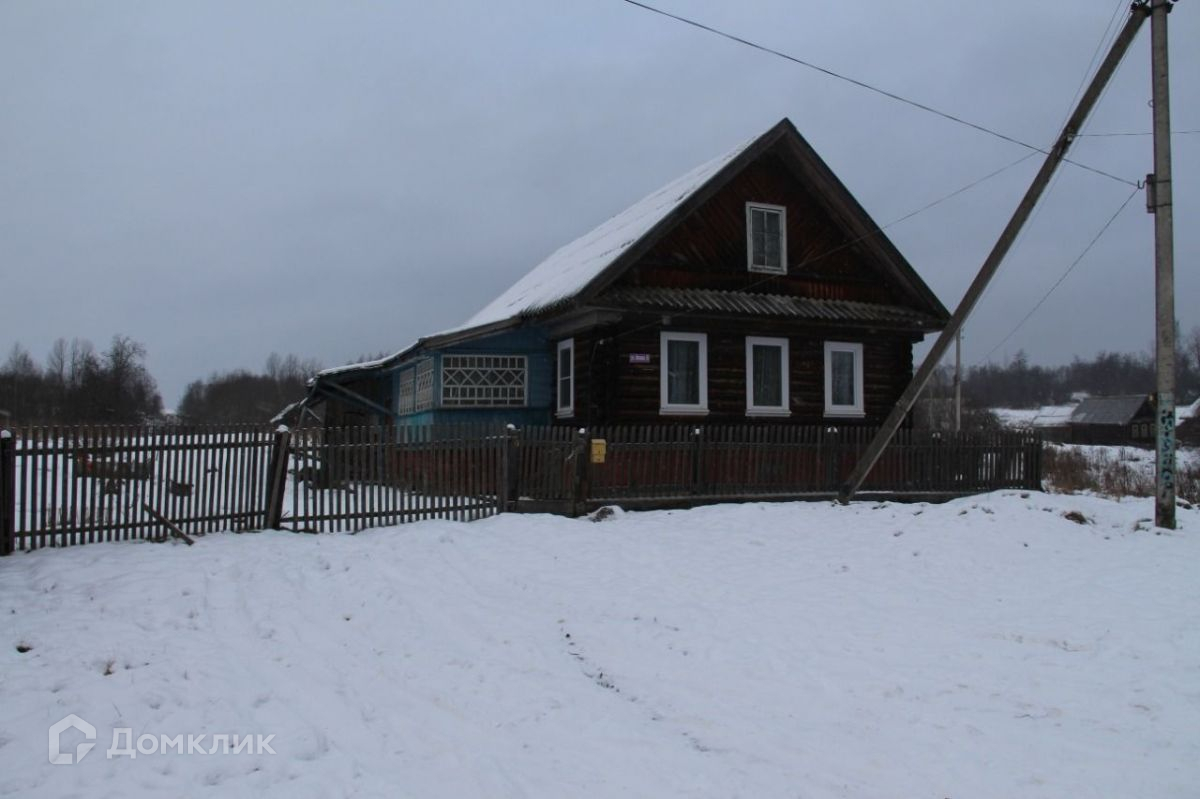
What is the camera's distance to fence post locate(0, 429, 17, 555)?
29.5ft

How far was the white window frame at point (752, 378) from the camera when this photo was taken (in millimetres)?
17438

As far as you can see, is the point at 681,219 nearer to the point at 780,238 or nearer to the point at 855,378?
the point at 780,238

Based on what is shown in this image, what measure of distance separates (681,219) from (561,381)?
4634mm

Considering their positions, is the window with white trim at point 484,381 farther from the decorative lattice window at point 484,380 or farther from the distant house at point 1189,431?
the distant house at point 1189,431

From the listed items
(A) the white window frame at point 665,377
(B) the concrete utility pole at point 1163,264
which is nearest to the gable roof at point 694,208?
(A) the white window frame at point 665,377

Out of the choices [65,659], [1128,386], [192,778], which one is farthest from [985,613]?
[1128,386]

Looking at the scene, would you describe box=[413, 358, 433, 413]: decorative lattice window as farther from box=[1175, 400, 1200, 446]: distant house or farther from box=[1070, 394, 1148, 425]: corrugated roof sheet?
box=[1070, 394, 1148, 425]: corrugated roof sheet

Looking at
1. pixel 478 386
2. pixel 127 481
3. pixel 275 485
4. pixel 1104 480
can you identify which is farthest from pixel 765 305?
pixel 1104 480

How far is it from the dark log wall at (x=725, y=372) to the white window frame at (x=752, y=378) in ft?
0.35

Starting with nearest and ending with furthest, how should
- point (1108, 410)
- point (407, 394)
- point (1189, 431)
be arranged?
1. point (407, 394)
2. point (1189, 431)
3. point (1108, 410)

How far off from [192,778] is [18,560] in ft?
19.4

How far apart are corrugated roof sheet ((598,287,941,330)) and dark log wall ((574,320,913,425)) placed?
1.76ft

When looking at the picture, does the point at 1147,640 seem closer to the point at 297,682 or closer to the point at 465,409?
the point at 297,682

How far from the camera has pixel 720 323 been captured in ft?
55.1
